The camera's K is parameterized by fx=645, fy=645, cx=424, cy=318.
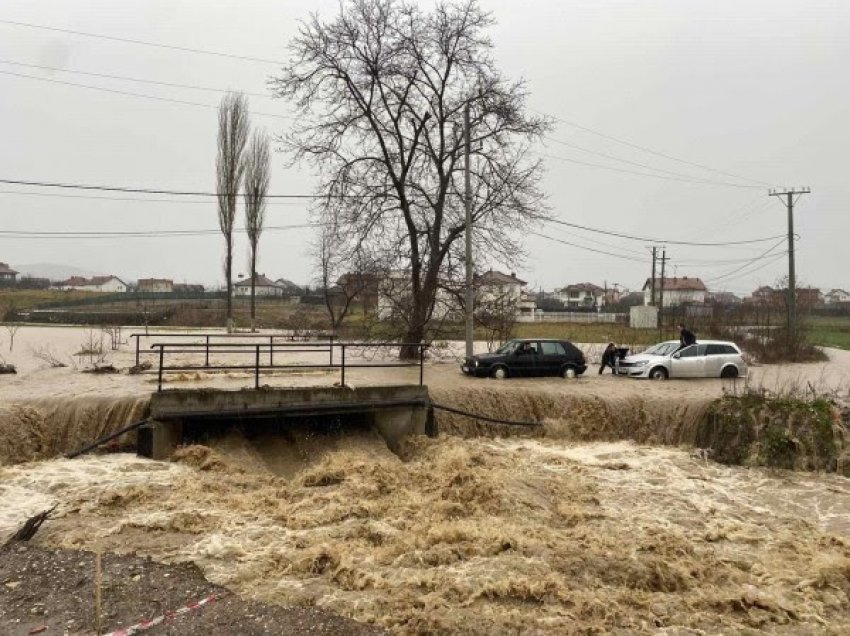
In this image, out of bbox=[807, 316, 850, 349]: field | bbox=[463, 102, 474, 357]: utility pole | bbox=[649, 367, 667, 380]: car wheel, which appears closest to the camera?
bbox=[649, 367, 667, 380]: car wheel

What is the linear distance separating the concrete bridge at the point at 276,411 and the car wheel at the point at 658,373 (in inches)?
326

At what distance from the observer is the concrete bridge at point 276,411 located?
42.5 ft

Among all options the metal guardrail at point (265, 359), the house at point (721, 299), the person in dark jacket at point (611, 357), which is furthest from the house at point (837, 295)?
the metal guardrail at point (265, 359)

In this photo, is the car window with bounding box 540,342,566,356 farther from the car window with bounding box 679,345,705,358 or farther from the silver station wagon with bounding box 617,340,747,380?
the car window with bounding box 679,345,705,358

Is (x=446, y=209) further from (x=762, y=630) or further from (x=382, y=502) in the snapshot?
(x=762, y=630)

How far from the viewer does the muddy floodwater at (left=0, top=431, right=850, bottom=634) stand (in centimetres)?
727

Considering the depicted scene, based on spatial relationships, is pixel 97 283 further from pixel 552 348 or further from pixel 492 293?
pixel 552 348

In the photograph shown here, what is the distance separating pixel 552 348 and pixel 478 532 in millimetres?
11433

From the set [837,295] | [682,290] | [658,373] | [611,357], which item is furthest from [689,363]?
[837,295]

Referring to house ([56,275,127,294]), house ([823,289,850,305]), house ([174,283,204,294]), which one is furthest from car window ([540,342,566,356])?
house ([823,289,850,305])

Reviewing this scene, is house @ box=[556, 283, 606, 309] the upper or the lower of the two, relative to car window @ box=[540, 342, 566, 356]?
upper

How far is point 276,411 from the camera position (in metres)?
13.8

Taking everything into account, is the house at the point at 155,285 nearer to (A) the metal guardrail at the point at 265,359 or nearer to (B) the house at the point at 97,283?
(B) the house at the point at 97,283

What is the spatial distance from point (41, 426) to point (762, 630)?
12694mm
